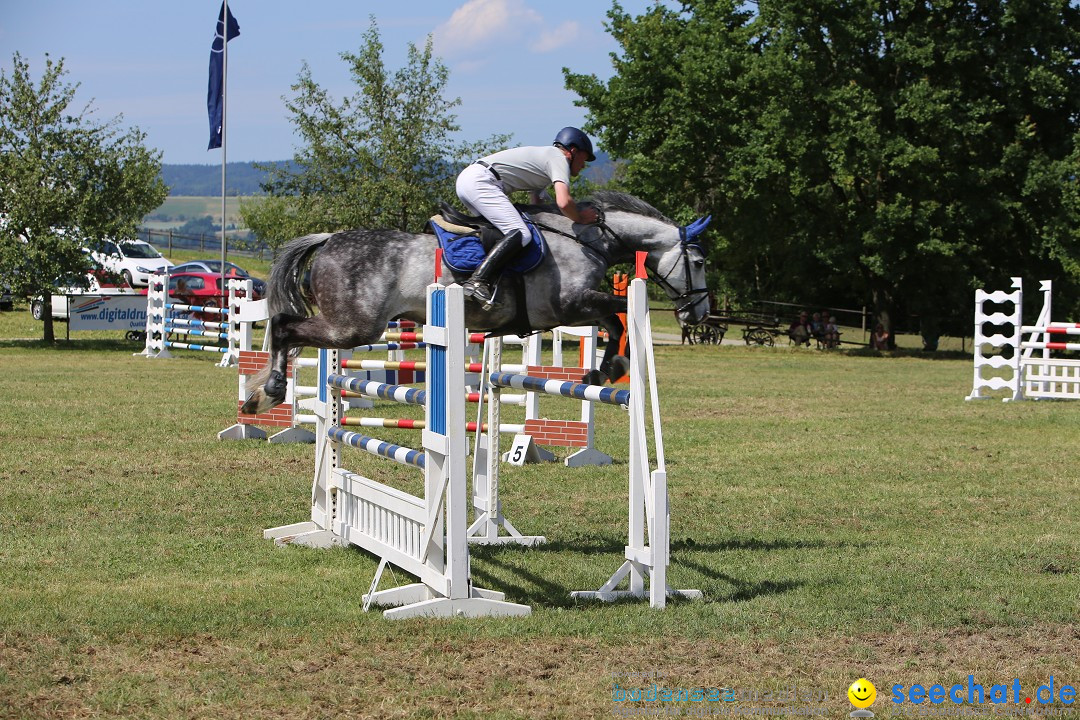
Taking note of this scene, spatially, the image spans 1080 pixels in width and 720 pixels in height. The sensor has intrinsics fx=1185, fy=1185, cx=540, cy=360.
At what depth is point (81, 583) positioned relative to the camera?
228 inches

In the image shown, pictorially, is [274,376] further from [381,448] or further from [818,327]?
[818,327]

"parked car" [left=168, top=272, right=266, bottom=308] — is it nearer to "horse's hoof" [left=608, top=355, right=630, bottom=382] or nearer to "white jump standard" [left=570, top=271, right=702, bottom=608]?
"horse's hoof" [left=608, top=355, right=630, bottom=382]

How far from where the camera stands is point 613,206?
6668 mm

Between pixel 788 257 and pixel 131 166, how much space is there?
17988 mm

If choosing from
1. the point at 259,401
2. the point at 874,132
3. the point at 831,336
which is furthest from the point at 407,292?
the point at 831,336

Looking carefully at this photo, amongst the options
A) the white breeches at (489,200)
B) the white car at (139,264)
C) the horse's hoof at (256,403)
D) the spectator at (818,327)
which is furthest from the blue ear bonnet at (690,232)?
the white car at (139,264)

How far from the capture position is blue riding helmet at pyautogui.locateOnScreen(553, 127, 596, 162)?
6.25 meters

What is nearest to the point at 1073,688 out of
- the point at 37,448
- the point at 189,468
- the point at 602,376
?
the point at 602,376

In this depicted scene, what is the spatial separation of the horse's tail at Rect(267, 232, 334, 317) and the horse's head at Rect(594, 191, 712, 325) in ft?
5.38

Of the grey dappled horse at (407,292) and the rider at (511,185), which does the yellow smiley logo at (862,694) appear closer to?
the grey dappled horse at (407,292)

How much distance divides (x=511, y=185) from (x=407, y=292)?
2.64 ft

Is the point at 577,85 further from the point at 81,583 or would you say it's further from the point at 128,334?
the point at 81,583

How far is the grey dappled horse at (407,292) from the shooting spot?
629 centimetres

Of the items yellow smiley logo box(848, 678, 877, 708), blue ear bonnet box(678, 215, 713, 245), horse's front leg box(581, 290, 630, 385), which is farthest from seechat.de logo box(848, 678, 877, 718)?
blue ear bonnet box(678, 215, 713, 245)
